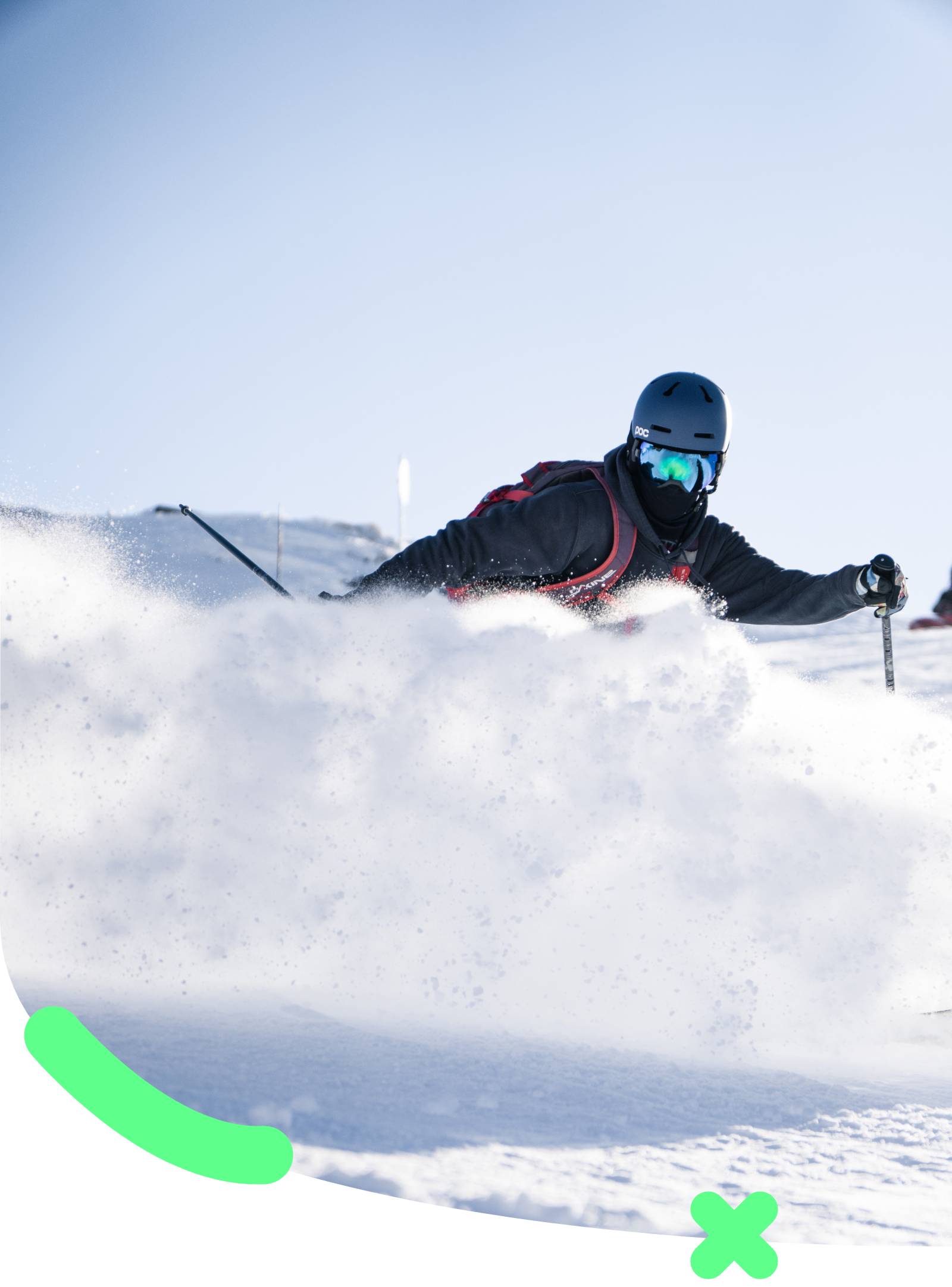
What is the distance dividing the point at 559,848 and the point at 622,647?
763 mm

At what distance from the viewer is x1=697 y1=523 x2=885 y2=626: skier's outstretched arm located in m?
4.23

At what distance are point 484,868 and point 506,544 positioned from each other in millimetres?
1244

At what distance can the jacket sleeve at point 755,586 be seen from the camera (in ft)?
13.9

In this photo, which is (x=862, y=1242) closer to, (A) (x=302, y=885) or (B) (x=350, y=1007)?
(B) (x=350, y=1007)

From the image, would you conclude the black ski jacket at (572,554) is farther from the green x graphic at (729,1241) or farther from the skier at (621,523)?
the green x graphic at (729,1241)

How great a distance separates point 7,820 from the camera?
2797 millimetres

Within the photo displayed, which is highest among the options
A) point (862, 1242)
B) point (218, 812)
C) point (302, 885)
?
point (218, 812)

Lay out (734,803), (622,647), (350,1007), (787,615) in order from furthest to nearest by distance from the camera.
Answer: (787,615) < (622,647) < (734,803) < (350,1007)

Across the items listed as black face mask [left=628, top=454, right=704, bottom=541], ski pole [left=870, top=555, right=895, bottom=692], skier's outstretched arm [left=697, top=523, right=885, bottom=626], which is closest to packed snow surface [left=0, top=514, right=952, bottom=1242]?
ski pole [left=870, top=555, right=895, bottom=692]

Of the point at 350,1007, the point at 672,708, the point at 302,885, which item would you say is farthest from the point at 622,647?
the point at 350,1007

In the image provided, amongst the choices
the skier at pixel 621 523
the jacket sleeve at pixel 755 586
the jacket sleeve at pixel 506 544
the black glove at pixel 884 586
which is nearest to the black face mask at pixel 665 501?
the skier at pixel 621 523

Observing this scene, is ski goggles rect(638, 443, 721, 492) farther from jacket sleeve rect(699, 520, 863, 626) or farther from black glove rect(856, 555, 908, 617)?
black glove rect(856, 555, 908, 617)

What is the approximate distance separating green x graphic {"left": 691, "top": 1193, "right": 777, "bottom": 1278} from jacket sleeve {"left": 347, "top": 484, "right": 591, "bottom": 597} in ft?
7.36

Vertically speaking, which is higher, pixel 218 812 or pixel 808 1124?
pixel 218 812
